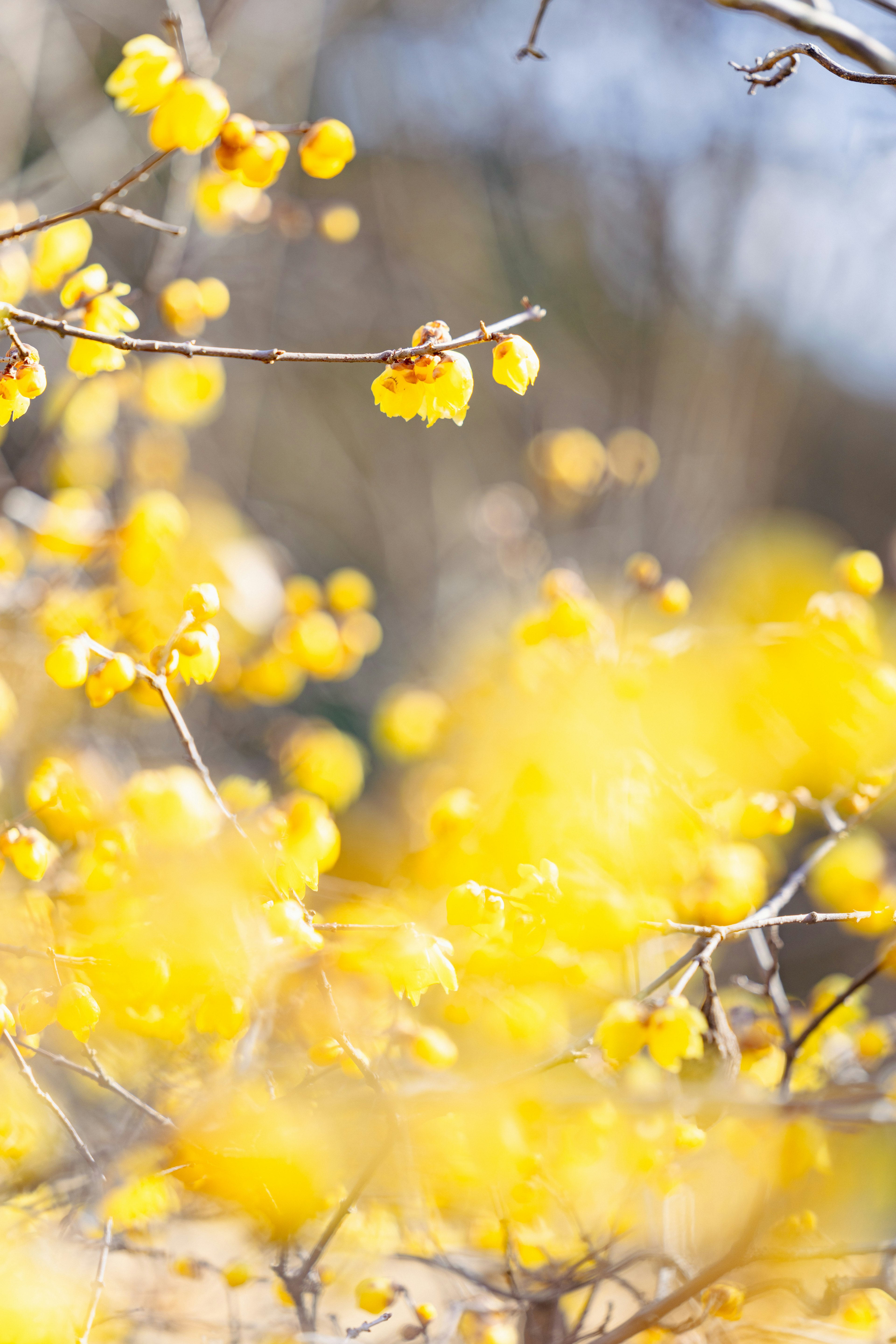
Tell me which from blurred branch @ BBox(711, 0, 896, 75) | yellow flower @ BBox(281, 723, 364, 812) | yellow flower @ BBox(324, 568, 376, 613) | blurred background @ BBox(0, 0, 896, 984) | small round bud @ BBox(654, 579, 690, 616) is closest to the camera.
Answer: blurred branch @ BBox(711, 0, 896, 75)

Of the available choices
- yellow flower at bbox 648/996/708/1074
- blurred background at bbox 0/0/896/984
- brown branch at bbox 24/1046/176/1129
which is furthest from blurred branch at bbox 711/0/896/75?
brown branch at bbox 24/1046/176/1129

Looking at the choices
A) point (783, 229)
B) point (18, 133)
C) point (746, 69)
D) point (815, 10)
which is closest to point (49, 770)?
point (746, 69)

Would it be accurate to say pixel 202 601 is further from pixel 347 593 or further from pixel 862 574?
pixel 862 574

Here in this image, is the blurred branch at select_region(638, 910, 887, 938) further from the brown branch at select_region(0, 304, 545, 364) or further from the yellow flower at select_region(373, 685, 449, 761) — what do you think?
the yellow flower at select_region(373, 685, 449, 761)

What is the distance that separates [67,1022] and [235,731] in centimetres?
155

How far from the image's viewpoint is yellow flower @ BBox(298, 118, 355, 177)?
81 cm

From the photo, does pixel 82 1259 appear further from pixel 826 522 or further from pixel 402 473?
pixel 826 522

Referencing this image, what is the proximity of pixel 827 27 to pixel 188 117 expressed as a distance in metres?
0.73

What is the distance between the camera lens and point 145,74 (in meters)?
0.73

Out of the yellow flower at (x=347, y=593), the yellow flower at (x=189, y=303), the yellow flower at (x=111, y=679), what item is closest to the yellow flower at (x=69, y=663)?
the yellow flower at (x=111, y=679)

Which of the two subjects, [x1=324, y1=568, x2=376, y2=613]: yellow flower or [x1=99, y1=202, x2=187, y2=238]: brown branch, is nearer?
[x1=99, y1=202, x2=187, y2=238]: brown branch

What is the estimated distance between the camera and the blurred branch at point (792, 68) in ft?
2.29

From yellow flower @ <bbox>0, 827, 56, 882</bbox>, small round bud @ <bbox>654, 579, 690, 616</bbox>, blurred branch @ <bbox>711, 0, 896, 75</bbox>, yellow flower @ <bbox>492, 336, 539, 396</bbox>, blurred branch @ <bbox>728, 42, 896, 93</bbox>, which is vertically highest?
blurred branch @ <bbox>711, 0, 896, 75</bbox>

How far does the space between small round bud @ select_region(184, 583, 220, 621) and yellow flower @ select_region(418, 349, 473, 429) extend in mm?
287
